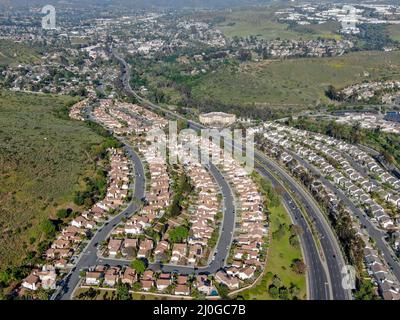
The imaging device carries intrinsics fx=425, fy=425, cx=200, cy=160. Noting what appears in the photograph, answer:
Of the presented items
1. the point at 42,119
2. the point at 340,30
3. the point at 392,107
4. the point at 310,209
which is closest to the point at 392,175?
the point at 310,209

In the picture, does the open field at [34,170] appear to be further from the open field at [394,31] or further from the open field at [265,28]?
the open field at [394,31]

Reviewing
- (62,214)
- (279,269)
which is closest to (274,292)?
(279,269)

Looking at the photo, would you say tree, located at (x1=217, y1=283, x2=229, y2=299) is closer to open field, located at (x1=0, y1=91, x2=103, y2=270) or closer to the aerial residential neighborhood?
the aerial residential neighborhood

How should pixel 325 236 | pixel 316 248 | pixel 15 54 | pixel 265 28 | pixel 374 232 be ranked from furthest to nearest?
pixel 265 28 < pixel 15 54 < pixel 374 232 < pixel 325 236 < pixel 316 248

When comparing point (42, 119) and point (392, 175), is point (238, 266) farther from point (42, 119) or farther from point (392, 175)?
point (42, 119)

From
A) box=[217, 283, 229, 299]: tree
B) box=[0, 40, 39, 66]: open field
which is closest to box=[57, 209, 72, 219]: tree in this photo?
box=[217, 283, 229, 299]: tree

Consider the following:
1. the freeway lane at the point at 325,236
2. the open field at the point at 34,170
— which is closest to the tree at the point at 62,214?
the open field at the point at 34,170

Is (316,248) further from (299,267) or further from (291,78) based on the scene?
(291,78)
